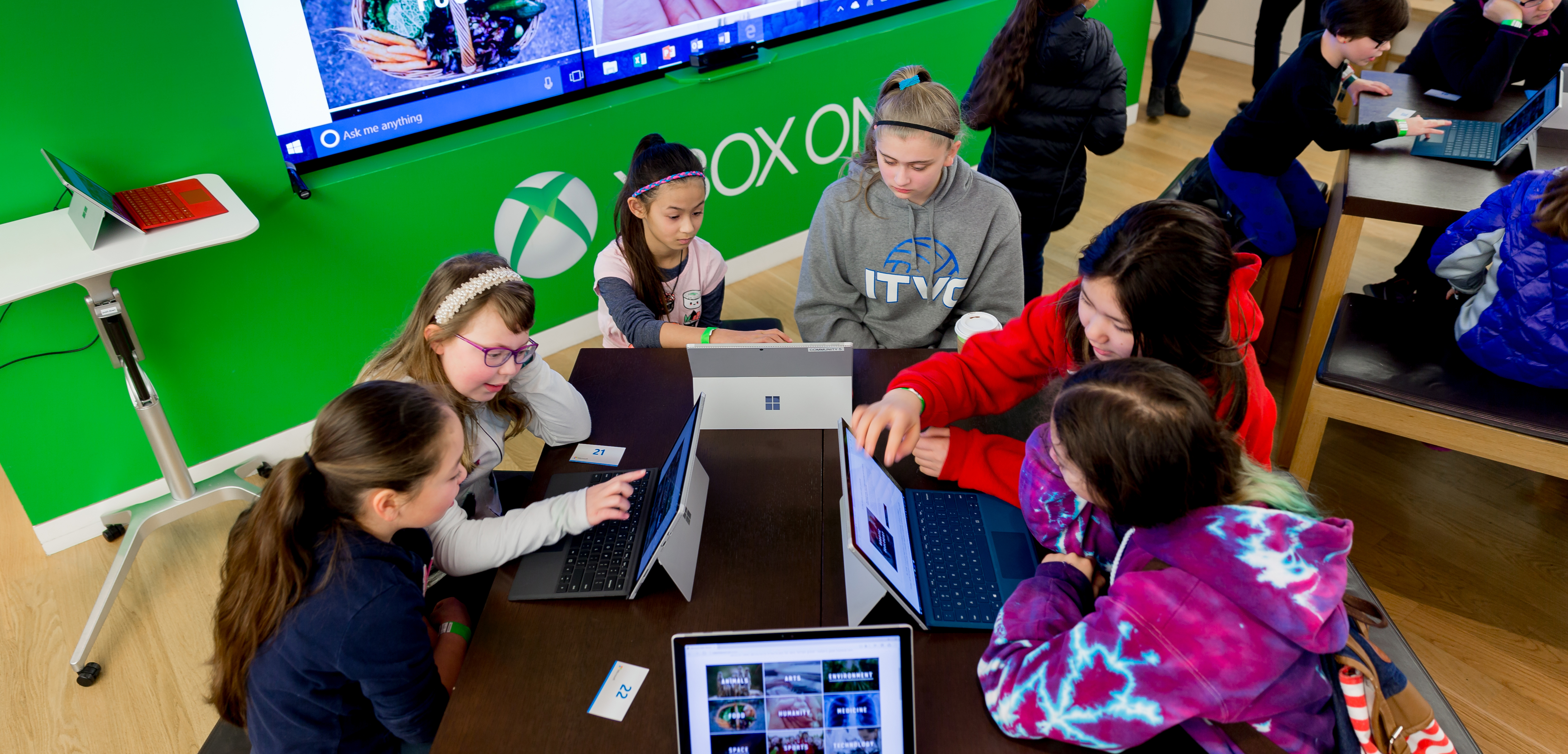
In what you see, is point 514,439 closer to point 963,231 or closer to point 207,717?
point 207,717

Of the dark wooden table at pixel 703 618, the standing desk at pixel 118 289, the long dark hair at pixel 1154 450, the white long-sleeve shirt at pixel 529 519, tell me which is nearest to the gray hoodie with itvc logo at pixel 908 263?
the dark wooden table at pixel 703 618

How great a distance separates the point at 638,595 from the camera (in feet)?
4.58

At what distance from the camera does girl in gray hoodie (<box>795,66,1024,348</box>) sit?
7.20 feet

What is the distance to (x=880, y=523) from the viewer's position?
1318mm

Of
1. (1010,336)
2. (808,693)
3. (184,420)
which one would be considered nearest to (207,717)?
(184,420)

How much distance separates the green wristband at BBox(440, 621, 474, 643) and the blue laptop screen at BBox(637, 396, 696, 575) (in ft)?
1.25

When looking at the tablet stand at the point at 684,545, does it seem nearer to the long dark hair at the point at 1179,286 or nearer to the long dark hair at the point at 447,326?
the long dark hair at the point at 447,326

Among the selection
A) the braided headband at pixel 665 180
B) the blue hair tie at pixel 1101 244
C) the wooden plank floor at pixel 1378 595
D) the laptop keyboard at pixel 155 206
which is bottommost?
the wooden plank floor at pixel 1378 595

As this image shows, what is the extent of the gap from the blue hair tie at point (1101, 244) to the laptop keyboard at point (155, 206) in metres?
2.11

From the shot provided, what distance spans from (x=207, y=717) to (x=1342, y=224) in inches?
123

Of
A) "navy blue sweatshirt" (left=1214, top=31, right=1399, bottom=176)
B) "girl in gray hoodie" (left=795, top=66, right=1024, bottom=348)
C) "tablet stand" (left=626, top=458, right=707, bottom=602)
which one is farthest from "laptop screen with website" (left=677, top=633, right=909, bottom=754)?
"navy blue sweatshirt" (left=1214, top=31, right=1399, bottom=176)

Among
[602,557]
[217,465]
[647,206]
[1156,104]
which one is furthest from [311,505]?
[1156,104]

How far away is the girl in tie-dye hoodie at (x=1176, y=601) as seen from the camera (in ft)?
3.43

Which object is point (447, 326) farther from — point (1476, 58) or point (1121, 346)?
point (1476, 58)
